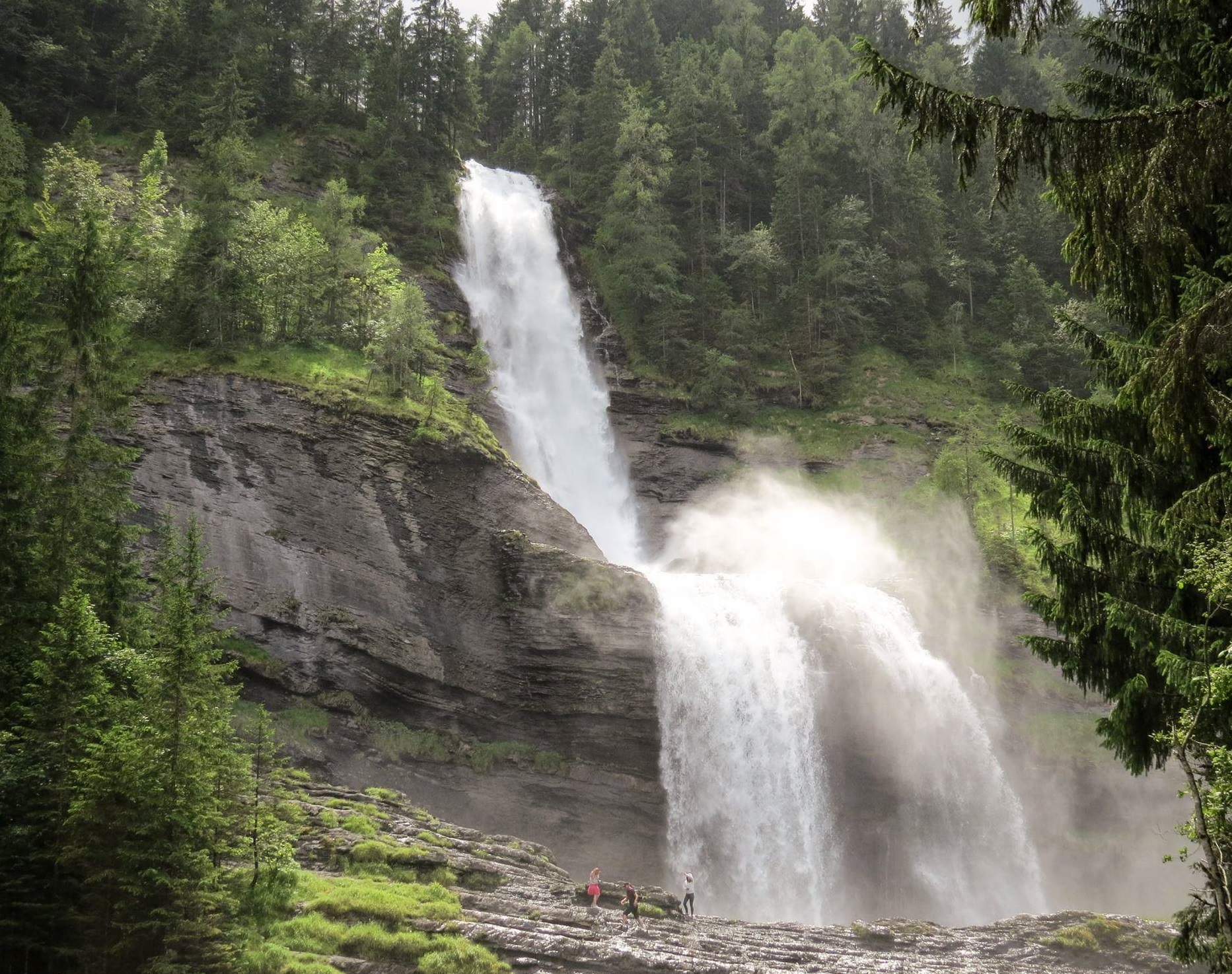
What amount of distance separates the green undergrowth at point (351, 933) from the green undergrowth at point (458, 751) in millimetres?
8500

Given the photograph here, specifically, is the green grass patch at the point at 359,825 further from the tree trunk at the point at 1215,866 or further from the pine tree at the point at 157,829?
the tree trunk at the point at 1215,866

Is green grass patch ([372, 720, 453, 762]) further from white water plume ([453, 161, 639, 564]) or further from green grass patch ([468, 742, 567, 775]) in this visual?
white water plume ([453, 161, 639, 564])

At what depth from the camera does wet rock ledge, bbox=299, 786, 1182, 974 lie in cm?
1777

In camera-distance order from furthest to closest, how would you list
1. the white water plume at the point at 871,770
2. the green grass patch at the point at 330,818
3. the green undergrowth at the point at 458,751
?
the white water plume at the point at 871,770 < the green undergrowth at the point at 458,751 < the green grass patch at the point at 330,818

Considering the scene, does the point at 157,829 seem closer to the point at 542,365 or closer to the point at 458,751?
the point at 458,751

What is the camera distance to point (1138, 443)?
996 cm

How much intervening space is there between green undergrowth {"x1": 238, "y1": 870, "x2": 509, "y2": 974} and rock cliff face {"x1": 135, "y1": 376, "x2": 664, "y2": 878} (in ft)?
25.5

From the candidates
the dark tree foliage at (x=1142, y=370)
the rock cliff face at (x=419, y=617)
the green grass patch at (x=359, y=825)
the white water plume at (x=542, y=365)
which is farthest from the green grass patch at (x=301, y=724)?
the dark tree foliage at (x=1142, y=370)

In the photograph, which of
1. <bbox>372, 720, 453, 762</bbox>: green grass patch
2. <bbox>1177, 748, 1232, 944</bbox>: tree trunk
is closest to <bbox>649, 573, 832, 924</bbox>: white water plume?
<bbox>372, 720, 453, 762</bbox>: green grass patch

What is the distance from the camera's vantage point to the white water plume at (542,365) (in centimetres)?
4066

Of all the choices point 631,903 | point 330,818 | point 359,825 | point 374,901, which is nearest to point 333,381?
point 330,818

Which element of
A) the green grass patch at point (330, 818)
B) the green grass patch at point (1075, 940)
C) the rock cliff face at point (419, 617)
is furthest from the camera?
the rock cliff face at point (419, 617)

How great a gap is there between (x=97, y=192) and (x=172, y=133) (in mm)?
11182

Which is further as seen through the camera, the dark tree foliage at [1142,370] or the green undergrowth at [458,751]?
the green undergrowth at [458,751]
